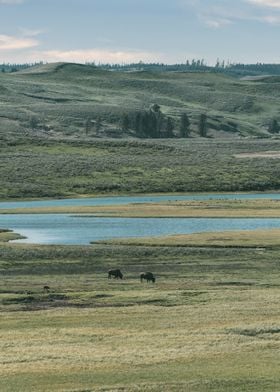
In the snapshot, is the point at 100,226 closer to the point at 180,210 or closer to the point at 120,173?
the point at 180,210

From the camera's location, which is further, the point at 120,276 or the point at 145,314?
the point at 120,276

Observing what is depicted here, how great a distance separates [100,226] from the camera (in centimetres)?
9894

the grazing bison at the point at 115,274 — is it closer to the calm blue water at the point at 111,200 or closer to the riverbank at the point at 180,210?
the riverbank at the point at 180,210

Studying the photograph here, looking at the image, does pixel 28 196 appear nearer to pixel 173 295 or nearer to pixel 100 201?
pixel 100 201

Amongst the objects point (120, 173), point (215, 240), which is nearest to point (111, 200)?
point (120, 173)

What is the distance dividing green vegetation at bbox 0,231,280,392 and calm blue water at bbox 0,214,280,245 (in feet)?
48.5

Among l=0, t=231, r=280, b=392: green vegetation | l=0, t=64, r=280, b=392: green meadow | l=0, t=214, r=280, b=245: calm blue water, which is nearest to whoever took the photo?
l=0, t=231, r=280, b=392: green vegetation

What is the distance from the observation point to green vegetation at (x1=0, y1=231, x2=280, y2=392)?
3225 centimetres

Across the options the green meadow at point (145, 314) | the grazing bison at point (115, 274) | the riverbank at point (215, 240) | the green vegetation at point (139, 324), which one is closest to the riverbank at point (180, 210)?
the green meadow at point (145, 314)

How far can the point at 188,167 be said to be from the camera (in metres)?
174

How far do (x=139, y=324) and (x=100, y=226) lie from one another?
56232 millimetres

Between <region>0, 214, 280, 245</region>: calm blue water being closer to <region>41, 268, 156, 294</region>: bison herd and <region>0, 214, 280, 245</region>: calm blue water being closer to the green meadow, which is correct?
the green meadow

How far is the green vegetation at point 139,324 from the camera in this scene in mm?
32250

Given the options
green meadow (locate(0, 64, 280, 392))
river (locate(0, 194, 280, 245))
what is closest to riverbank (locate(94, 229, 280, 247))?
green meadow (locate(0, 64, 280, 392))
